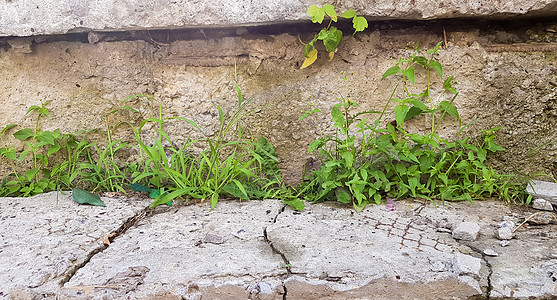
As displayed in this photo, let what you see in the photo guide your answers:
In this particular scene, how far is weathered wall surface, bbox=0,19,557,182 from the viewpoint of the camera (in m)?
1.99

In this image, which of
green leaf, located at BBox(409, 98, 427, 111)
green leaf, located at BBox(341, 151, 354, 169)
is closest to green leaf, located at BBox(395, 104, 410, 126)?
green leaf, located at BBox(409, 98, 427, 111)

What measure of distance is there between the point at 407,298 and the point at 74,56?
1.92 m

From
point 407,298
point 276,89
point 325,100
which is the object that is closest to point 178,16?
point 276,89

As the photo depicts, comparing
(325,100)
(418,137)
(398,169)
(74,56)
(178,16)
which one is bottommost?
(398,169)

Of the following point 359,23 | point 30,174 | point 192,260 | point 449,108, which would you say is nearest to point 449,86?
point 449,108

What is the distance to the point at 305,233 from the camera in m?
1.63

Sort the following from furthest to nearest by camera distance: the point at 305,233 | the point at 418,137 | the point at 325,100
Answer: the point at 325,100
the point at 418,137
the point at 305,233

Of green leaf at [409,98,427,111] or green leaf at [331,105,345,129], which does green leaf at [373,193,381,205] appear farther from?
green leaf at [409,98,427,111]

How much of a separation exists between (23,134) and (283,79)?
53.4 inches

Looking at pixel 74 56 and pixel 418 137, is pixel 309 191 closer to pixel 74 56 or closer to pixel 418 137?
pixel 418 137

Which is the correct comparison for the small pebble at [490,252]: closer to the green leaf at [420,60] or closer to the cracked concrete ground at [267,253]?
the cracked concrete ground at [267,253]

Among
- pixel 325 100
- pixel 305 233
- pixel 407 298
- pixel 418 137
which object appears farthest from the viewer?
pixel 325 100

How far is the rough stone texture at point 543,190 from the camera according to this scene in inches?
72.7

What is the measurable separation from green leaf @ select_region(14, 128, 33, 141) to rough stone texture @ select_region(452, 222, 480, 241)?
2.06 metres
